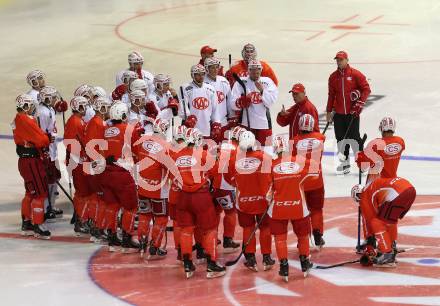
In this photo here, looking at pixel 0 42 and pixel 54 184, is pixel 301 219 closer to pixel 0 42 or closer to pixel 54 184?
pixel 54 184

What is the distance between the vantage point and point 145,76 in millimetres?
15461

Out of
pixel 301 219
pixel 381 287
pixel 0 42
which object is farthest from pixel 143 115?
pixel 0 42

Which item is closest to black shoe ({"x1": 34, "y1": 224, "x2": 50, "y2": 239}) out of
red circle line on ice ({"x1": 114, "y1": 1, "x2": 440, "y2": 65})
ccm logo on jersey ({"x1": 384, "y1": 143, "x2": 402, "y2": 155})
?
ccm logo on jersey ({"x1": 384, "y1": 143, "x2": 402, "y2": 155})

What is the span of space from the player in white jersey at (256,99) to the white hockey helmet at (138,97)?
1.67 metres

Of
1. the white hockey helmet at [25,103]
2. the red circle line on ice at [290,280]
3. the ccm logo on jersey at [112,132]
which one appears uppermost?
the white hockey helmet at [25,103]

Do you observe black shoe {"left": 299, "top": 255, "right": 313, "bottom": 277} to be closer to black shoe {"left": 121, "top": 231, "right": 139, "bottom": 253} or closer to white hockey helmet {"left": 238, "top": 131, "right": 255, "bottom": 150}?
white hockey helmet {"left": 238, "top": 131, "right": 255, "bottom": 150}

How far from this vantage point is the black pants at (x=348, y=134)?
52.3 ft

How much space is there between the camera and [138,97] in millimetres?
13188

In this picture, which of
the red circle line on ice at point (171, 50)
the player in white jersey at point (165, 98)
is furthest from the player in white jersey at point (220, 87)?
the red circle line on ice at point (171, 50)

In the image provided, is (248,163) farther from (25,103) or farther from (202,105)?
(25,103)

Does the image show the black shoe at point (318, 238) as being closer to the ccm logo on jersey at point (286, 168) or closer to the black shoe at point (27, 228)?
the ccm logo on jersey at point (286, 168)

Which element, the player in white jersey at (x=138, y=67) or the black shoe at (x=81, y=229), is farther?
the player in white jersey at (x=138, y=67)

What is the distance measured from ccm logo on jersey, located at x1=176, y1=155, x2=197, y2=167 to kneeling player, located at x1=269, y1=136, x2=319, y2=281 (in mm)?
883

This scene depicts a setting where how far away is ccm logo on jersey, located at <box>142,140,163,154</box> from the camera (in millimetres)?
12133
